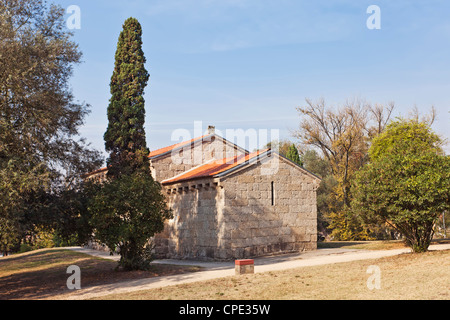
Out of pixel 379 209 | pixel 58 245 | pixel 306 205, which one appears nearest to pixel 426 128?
pixel 306 205

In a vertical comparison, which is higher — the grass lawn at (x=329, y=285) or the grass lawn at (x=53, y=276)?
the grass lawn at (x=329, y=285)

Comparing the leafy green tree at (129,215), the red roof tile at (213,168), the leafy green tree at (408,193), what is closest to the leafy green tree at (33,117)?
the leafy green tree at (129,215)

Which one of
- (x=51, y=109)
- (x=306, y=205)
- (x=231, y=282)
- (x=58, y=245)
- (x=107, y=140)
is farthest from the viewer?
(x=58, y=245)

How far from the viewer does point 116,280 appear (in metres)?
16.9

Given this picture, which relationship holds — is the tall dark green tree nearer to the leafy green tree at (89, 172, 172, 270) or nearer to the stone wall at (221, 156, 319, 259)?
the leafy green tree at (89, 172, 172, 270)

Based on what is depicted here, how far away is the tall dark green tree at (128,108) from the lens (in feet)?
74.2

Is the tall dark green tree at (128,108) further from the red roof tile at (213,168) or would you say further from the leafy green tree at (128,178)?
the red roof tile at (213,168)

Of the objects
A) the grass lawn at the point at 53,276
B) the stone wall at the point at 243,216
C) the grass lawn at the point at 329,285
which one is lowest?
the grass lawn at the point at 53,276

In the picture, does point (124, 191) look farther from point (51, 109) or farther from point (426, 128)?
point (426, 128)

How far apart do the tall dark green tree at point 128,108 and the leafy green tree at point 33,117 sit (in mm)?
3816

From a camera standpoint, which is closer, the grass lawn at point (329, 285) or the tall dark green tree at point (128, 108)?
the grass lawn at point (329, 285)

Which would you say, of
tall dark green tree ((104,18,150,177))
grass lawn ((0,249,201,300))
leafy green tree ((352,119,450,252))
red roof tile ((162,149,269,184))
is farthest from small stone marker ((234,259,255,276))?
tall dark green tree ((104,18,150,177))

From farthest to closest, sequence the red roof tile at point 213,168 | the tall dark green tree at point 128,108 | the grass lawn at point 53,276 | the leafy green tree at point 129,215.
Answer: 1. the red roof tile at point 213,168
2. the tall dark green tree at point 128,108
3. the leafy green tree at point 129,215
4. the grass lawn at point 53,276
